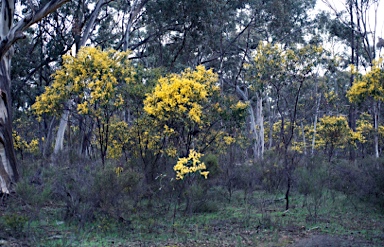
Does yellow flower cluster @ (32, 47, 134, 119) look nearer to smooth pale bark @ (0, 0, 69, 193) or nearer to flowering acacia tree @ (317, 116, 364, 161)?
smooth pale bark @ (0, 0, 69, 193)

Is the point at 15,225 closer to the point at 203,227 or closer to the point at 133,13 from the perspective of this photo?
the point at 203,227

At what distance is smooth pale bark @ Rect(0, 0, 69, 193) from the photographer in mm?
10867

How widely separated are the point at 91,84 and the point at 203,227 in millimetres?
4275

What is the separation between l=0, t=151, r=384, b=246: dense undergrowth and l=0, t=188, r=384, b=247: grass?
0.7 inches

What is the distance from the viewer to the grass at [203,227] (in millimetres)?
7844

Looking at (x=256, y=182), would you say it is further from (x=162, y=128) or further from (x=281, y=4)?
(x=281, y=4)

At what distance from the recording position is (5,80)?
11805mm

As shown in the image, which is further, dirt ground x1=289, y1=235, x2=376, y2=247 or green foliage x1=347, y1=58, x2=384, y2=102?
green foliage x1=347, y1=58, x2=384, y2=102

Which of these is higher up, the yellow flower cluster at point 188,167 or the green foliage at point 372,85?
the green foliage at point 372,85

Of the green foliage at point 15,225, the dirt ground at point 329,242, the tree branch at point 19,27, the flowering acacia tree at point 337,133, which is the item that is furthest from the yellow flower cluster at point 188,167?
the flowering acacia tree at point 337,133

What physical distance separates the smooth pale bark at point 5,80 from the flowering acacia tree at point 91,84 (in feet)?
2.65

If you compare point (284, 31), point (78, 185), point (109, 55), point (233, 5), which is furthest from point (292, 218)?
point (284, 31)

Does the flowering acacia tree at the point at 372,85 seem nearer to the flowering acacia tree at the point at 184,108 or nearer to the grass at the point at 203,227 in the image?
the grass at the point at 203,227

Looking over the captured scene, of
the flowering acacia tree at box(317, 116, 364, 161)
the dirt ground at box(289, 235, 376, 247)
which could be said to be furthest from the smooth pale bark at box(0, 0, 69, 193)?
the flowering acacia tree at box(317, 116, 364, 161)
